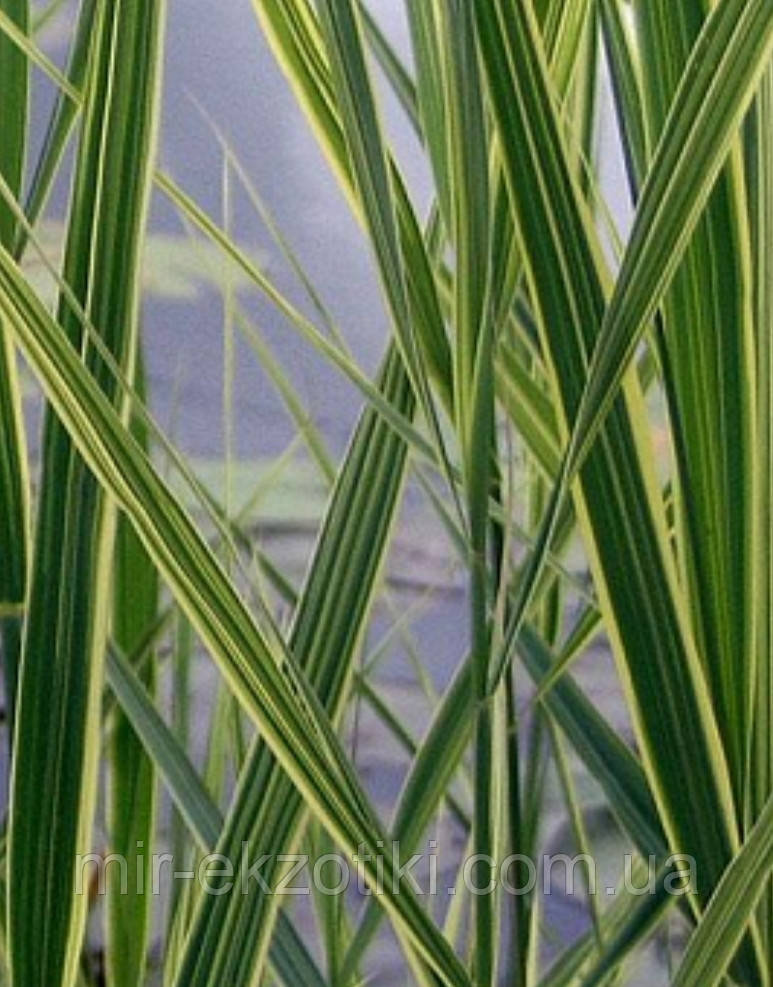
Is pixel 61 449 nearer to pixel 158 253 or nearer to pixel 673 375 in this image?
pixel 673 375

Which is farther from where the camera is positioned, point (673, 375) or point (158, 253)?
point (158, 253)

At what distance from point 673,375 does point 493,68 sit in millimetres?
73

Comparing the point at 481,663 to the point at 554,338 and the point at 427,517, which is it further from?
the point at 427,517

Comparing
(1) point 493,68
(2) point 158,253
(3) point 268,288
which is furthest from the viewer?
(2) point 158,253

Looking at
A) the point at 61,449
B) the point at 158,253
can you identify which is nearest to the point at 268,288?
the point at 61,449

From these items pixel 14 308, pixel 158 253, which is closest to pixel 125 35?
pixel 14 308

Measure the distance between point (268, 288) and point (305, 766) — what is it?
0.44 ft

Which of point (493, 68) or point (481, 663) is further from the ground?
point (493, 68)

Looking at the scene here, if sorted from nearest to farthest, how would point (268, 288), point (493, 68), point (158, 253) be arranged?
1. point (493, 68)
2. point (268, 288)
3. point (158, 253)

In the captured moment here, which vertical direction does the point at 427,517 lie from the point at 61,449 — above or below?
below

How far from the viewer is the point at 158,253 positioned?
3.66 ft

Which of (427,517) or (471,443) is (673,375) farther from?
(427,517)

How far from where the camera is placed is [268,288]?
389 millimetres

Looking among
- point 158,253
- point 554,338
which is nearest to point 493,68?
point 554,338
